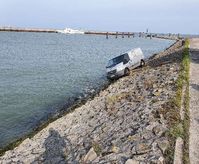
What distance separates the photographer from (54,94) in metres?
34.0

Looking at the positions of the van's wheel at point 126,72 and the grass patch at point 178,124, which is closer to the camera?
the grass patch at point 178,124

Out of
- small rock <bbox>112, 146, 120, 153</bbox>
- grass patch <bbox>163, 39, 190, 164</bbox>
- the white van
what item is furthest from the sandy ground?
the white van

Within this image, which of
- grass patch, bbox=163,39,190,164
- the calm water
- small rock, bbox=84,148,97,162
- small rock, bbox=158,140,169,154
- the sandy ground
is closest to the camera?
grass patch, bbox=163,39,190,164

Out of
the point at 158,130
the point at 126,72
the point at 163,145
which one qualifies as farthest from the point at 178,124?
the point at 126,72

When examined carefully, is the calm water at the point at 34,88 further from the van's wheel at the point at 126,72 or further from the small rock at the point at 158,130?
the small rock at the point at 158,130

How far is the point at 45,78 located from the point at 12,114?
A: 610 inches

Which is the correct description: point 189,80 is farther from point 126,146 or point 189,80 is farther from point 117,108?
point 126,146

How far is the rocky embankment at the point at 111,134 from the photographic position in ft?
44.3

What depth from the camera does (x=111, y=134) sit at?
16.2 m

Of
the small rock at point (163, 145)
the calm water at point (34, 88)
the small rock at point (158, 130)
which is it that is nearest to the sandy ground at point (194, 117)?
the small rock at point (163, 145)

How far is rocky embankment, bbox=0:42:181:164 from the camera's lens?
44.3 ft

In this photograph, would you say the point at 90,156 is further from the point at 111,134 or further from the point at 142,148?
the point at 111,134

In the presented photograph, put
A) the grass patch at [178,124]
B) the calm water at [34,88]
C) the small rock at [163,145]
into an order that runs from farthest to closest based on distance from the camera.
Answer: the calm water at [34,88], the small rock at [163,145], the grass patch at [178,124]

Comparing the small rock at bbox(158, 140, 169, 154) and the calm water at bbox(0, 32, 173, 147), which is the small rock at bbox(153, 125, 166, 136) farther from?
the calm water at bbox(0, 32, 173, 147)
